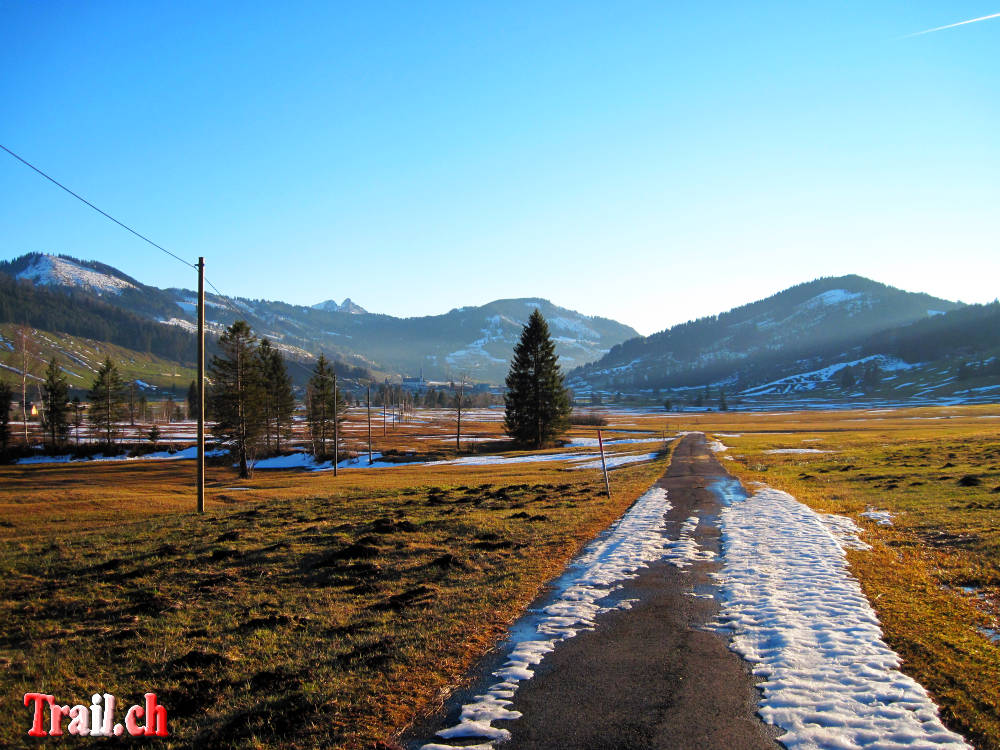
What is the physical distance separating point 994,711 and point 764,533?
34.8ft

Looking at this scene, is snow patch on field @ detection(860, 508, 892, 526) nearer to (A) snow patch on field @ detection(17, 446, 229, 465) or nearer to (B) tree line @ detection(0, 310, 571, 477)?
(B) tree line @ detection(0, 310, 571, 477)

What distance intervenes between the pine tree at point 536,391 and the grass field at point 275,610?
5162 cm

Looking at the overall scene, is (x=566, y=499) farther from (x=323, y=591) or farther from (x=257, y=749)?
(x=257, y=749)

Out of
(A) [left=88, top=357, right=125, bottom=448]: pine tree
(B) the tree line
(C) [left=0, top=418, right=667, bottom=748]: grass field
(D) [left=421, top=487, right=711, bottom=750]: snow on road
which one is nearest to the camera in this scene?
(D) [left=421, top=487, right=711, bottom=750]: snow on road

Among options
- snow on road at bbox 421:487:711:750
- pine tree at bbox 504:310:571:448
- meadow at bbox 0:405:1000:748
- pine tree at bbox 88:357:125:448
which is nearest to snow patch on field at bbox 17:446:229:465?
pine tree at bbox 88:357:125:448

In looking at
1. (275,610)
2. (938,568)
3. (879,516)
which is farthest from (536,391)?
(275,610)

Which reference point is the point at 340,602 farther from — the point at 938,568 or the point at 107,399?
the point at 107,399

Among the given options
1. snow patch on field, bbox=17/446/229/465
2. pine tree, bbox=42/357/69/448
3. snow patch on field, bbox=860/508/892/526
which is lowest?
snow patch on field, bbox=17/446/229/465

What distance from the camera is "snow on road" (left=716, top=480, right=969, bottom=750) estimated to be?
19.3 ft

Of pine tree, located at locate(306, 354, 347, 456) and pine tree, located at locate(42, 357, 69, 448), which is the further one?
pine tree, located at locate(42, 357, 69, 448)

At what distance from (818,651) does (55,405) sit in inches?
4490

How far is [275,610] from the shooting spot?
10.4 meters

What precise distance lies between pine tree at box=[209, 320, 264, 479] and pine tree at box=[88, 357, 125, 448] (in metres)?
48.0

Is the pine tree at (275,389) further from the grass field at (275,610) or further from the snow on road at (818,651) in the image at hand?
the snow on road at (818,651)
